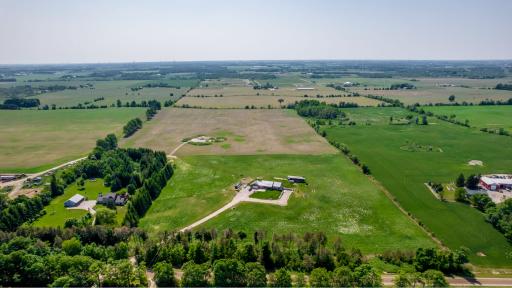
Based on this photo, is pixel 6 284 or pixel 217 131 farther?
pixel 217 131

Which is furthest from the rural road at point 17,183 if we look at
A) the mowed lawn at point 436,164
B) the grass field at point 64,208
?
the mowed lawn at point 436,164

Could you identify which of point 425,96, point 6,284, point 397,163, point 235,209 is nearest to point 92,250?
point 6,284

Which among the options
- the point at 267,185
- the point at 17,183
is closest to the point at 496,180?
the point at 267,185

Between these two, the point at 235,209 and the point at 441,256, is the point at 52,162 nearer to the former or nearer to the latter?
the point at 235,209

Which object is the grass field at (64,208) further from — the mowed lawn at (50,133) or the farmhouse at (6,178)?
the mowed lawn at (50,133)

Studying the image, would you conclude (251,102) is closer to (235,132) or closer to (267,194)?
(235,132)

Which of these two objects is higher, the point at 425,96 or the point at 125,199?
the point at 425,96
